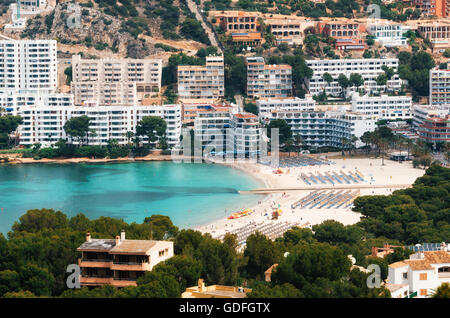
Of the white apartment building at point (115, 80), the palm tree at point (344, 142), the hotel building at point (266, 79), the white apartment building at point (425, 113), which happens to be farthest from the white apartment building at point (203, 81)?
the white apartment building at point (425, 113)

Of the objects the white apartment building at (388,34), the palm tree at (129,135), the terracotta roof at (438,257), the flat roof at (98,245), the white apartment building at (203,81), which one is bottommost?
the terracotta roof at (438,257)

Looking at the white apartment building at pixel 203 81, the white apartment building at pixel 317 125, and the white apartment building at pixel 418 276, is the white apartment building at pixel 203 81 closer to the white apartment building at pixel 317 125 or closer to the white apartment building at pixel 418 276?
the white apartment building at pixel 317 125

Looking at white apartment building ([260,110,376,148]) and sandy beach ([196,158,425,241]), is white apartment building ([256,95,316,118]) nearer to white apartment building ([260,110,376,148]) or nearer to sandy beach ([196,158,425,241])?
white apartment building ([260,110,376,148])

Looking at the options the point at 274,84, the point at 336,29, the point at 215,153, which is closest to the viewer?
the point at 215,153

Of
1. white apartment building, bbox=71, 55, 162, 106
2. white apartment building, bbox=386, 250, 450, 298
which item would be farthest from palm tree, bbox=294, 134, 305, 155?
white apartment building, bbox=386, 250, 450, 298
